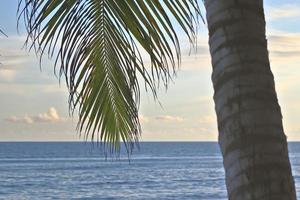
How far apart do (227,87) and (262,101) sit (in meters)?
0.12

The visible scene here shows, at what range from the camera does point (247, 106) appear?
1.90 meters

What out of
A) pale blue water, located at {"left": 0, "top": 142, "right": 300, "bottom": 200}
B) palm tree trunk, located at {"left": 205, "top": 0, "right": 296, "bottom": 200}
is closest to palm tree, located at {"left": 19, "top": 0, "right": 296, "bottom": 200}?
palm tree trunk, located at {"left": 205, "top": 0, "right": 296, "bottom": 200}

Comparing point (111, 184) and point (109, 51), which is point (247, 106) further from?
point (111, 184)

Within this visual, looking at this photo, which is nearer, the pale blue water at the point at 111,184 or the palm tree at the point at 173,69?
the palm tree at the point at 173,69

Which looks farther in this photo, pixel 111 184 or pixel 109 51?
pixel 111 184

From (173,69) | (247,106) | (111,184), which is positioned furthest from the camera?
(111,184)

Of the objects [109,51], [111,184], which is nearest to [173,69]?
[109,51]

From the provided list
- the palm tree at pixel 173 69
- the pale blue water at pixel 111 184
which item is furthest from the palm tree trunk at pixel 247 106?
the pale blue water at pixel 111 184

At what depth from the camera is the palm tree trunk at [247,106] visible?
1.82 m

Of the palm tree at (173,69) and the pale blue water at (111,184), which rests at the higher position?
the palm tree at (173,69)

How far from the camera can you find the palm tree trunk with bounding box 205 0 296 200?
1824 mm

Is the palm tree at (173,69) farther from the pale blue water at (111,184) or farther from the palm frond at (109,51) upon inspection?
the pale blue water at (111,184)

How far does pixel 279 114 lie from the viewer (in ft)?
6.36

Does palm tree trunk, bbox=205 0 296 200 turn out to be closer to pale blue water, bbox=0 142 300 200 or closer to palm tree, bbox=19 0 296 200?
palm tree, bbox=19 0 296 200
